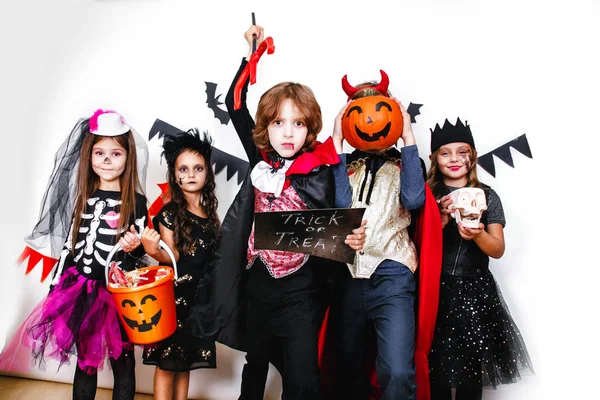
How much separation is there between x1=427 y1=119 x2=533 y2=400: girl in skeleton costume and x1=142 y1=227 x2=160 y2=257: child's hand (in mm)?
1265

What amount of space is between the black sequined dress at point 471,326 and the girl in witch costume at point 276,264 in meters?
0.55

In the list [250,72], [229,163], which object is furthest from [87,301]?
[250,72]

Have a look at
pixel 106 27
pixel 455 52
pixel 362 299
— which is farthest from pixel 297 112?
pixel 106 27

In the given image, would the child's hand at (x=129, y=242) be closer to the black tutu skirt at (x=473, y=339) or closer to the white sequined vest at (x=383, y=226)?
the white sequined vest at (x=383, y=226)

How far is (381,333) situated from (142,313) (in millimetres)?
970

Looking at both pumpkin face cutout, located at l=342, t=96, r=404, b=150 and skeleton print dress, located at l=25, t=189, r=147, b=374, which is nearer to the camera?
pumpkin face cutout, located at l=342, t=96, r=404, b=150

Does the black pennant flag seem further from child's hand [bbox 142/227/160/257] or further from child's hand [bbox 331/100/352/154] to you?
child's hand [bbox 331/100/352/154]

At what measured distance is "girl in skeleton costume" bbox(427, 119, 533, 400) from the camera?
6.63 feet

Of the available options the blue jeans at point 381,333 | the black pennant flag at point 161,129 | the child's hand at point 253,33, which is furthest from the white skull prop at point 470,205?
the black pennant flag at point 161,129

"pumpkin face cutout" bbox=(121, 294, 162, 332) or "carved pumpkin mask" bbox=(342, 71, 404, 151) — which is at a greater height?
"carved pumpkin mask" bbox=(342, 71, 404, 151)

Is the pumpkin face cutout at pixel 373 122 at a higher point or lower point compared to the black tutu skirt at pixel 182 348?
higher

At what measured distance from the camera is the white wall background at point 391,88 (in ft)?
7.98

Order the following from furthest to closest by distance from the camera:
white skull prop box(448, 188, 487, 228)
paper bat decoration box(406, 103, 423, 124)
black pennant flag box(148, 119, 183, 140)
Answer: black pennant flag box(148, 119, 183, 140) < paper bat decoration box(406, 103, 423, 124) < white skull prop box(448, 188, 487, 228)

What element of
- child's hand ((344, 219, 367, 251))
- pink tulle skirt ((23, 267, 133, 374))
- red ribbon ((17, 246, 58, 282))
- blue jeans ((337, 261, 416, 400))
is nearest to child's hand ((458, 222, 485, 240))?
blue jeans ((337, 261, 416, 400))
